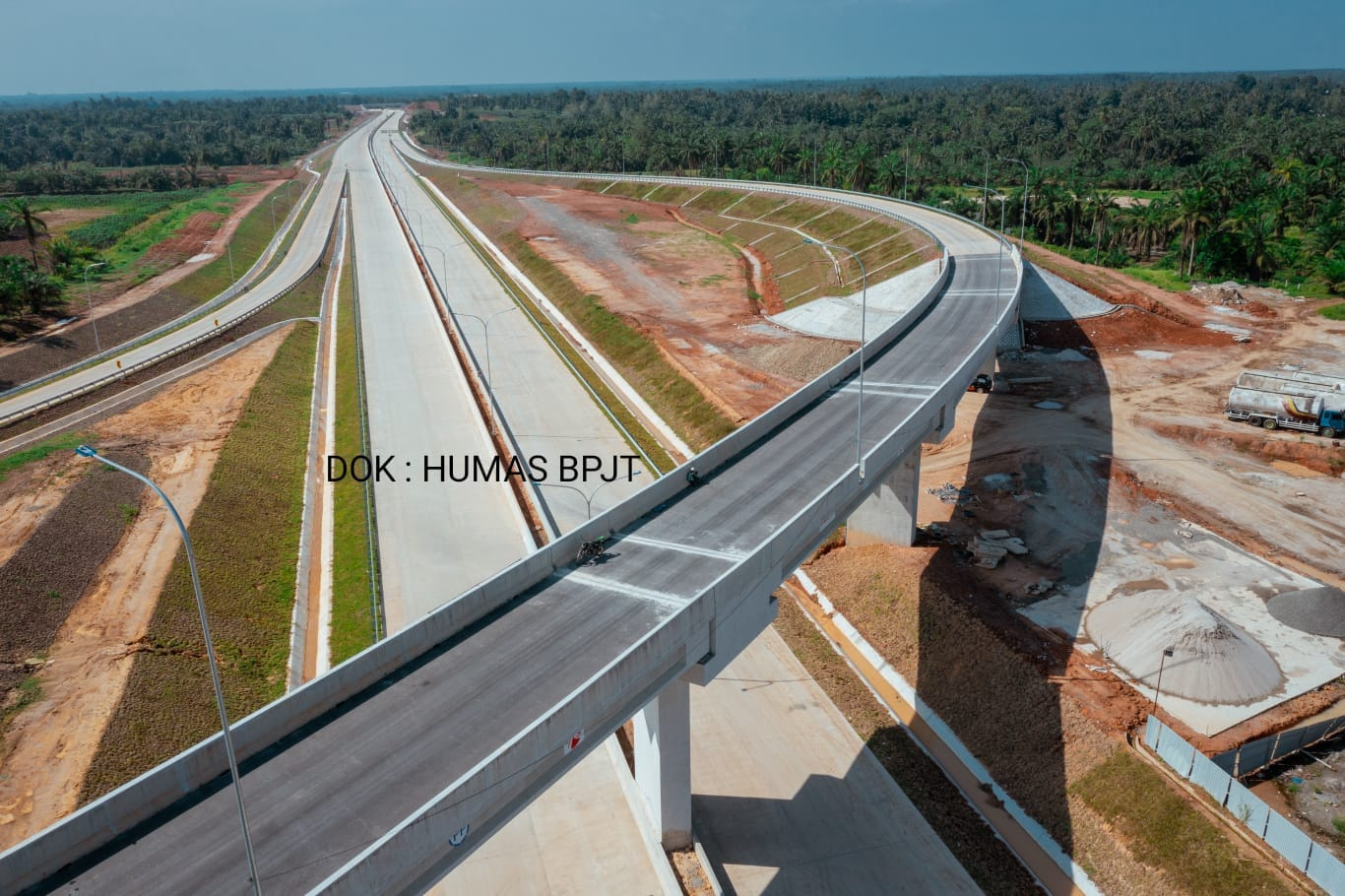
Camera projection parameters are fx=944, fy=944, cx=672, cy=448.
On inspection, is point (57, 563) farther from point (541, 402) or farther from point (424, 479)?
point (541, 402)

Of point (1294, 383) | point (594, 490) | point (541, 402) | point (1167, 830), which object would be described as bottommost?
point (1167, 830)

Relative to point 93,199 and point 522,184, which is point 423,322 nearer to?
point 522,184

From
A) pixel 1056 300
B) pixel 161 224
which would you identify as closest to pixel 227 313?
pixel 161 224

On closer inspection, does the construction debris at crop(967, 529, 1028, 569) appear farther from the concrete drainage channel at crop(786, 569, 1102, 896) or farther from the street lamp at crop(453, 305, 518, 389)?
the street lamp at crop(453, 305, 518, 389)

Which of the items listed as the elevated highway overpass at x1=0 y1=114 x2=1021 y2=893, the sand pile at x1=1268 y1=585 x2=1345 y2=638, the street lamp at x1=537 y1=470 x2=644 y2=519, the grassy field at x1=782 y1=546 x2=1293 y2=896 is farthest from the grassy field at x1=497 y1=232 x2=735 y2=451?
the sand pile at x1=1268 y1=585 x2=1345 y2=638

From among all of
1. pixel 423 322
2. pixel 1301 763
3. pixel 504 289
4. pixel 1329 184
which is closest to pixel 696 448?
pixel 1301 763

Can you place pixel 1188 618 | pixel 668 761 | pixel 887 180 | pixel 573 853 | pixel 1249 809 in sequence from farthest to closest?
1. pixel 887 180
2. pixel 1188 618
3. pixel 573 853
4. pixel 1249 809
5. pixel 668 761

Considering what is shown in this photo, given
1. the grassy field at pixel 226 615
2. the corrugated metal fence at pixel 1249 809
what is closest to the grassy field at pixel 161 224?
the grassy field at pixel 226 615
